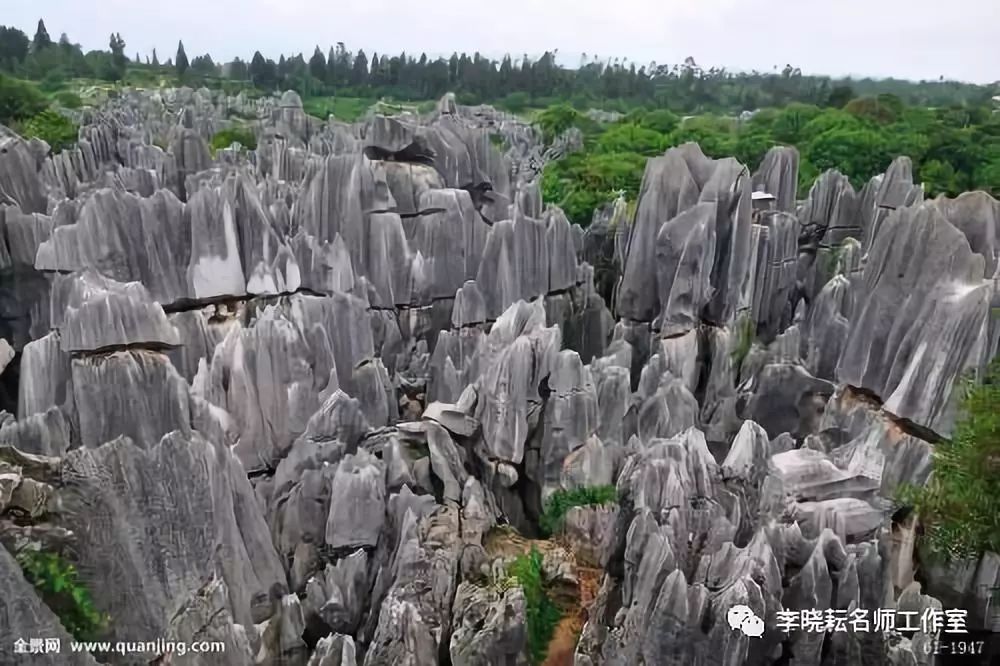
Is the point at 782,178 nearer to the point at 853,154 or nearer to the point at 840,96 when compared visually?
the point at 853,154

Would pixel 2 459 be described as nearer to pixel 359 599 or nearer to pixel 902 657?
pixel 359 599

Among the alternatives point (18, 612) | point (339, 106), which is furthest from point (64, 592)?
point (339, 106)

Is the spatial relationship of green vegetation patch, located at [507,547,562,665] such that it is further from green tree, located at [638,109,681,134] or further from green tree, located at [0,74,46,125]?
green tree, located at [638,109,681,134]

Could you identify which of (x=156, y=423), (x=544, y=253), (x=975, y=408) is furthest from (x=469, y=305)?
(x=975, y=408)

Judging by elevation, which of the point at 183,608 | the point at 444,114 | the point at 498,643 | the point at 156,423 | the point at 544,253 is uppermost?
the point at 444,114

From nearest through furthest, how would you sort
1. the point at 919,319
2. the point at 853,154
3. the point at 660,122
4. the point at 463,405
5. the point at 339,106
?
the point at 919,319
the point at 463,405
the point at 853,154
the point at 660,122
the point at 339,106

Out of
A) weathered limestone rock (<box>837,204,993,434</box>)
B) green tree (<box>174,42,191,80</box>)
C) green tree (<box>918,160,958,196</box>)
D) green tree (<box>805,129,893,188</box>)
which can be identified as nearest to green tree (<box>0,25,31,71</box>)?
green tree (<box>174,42,191,80</box>)
